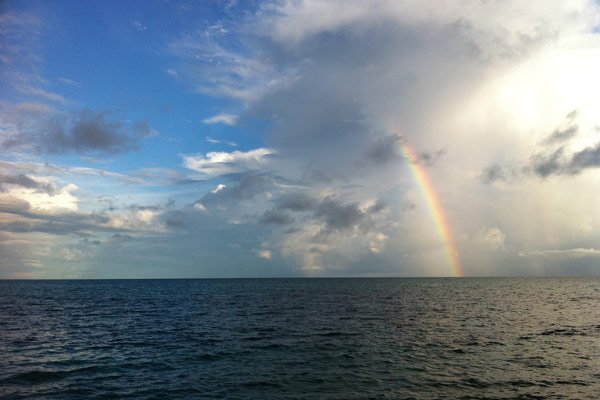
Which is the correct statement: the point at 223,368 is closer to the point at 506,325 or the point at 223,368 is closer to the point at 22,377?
the point at 22,377

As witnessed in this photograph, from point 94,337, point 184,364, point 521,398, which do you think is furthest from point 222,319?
point 521,398

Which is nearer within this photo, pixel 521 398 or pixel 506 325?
pixel 521 398

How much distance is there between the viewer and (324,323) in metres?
63.2

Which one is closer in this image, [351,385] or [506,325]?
[351,385]

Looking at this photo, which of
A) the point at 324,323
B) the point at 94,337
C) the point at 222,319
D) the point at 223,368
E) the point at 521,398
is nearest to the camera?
the point at 521,398

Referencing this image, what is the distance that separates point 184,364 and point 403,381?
19.6 metres

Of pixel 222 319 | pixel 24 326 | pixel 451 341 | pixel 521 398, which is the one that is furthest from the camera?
pixel 222 319

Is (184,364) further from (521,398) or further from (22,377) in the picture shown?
(521,398)

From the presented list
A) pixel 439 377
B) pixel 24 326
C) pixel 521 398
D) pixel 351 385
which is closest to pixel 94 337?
pixel 24 326

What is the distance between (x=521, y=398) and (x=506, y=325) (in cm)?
3734

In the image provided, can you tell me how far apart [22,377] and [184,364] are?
12.5 metres

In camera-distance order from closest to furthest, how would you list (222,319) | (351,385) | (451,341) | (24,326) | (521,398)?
(521,398) < (351,385) < (451,341) < (24,326) < (222,319)

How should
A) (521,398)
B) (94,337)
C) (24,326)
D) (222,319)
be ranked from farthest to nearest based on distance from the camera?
(222,319) < (24,326) < (94,337) < (521,398)

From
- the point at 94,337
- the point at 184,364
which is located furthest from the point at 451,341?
the point at 94,337
